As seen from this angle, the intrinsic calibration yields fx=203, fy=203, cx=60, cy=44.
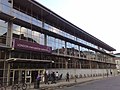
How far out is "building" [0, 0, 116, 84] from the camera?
80.3ft

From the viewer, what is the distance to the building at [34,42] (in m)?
24.5

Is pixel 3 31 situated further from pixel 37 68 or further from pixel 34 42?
pixel 37 68

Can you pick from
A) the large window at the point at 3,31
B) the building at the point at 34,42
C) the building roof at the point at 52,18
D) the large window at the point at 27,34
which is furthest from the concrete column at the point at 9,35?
the building roof at the point at 52,18

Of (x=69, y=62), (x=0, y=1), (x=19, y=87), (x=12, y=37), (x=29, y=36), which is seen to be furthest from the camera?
(x=69, y=62)

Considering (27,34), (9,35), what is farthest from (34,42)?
(9,35)

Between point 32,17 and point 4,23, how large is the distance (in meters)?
6.34

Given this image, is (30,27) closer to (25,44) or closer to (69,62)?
(25,44)

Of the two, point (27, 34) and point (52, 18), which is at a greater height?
point (52, 18)

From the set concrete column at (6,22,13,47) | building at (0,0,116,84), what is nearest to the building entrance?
building at (0,0,116,84)

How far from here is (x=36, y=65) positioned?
30.4 metres

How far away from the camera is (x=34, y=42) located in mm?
30094

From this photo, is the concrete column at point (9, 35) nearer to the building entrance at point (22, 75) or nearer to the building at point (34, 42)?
the building at point (34, 42)

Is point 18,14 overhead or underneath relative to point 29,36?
overhead

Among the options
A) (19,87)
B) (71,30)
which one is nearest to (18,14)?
(19,87)
